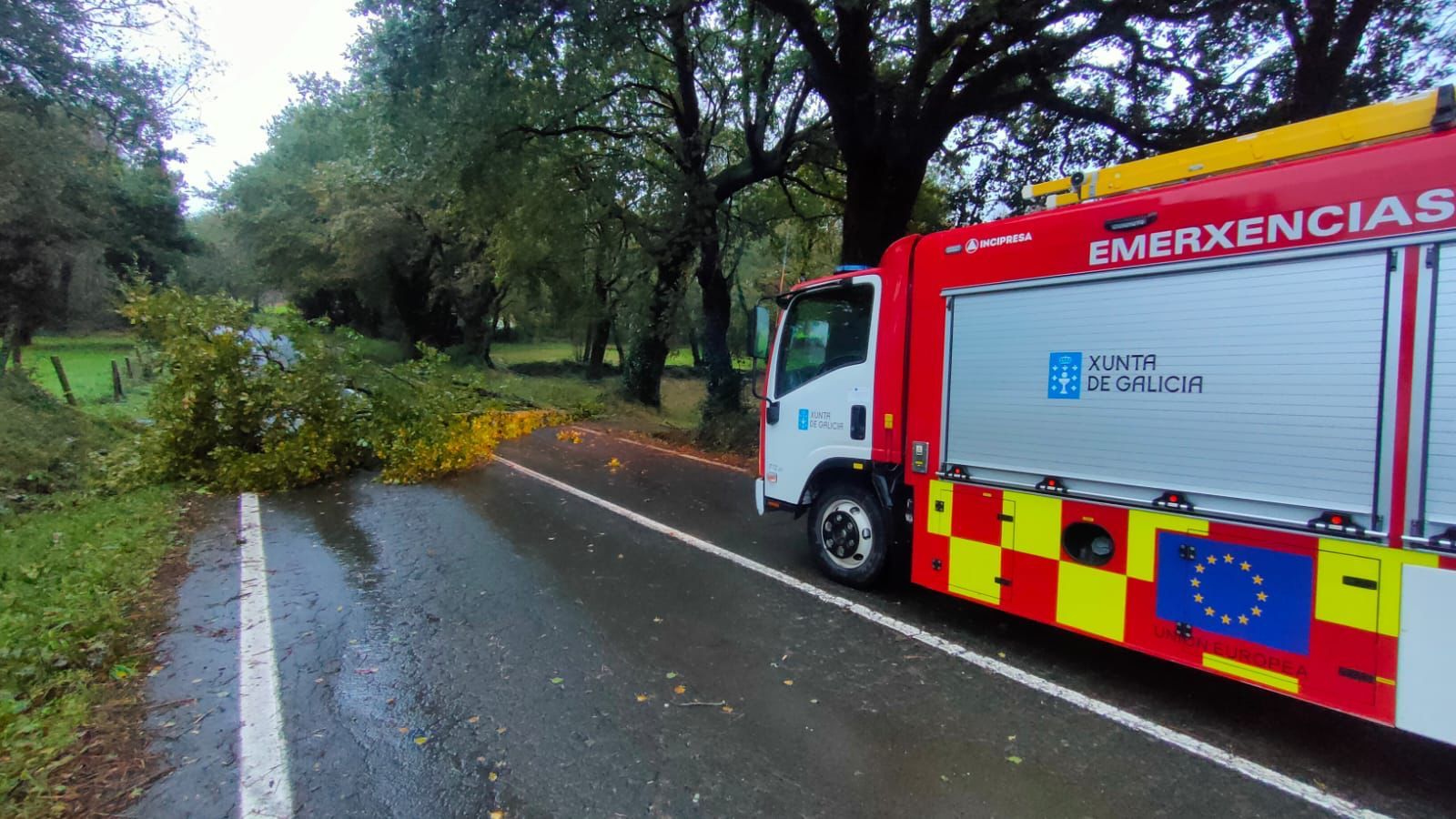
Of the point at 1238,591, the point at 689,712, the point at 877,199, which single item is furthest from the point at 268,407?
the point at 1238,591

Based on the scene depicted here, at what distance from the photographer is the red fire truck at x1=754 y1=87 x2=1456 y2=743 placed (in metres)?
2.87

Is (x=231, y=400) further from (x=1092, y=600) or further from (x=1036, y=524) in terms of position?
(x=1092, y=600)

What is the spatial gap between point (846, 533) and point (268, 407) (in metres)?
8.55

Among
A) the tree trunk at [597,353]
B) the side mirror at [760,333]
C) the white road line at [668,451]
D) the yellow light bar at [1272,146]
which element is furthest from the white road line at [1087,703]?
the tree trunk at [597,353]

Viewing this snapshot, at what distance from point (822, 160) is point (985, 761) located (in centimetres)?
1358

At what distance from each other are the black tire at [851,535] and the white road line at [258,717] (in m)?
3.78

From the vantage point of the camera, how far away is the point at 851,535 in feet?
17.9

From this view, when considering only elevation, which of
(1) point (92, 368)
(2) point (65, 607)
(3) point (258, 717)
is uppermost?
(1) point (92, 368)

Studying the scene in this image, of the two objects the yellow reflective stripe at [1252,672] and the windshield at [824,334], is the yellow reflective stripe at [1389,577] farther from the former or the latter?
the windshield at [824,334]

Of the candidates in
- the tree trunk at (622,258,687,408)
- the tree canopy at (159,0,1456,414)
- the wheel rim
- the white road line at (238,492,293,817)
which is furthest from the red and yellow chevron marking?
the tree trunk at (622,258,687,408)

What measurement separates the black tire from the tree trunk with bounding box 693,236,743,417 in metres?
8.42

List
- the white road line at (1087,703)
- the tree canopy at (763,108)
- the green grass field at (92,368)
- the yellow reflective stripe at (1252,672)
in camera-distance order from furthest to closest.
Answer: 1. the green grass field at (92,368)
2. the tree canopy at (763,108)
3. the yellow reflective stripe at (1252,672)
4. the white road line at (1087,703)

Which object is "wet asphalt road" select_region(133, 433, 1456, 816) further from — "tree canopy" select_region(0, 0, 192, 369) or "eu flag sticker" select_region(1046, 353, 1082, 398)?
"tree canopy" select_region(0, 0, 192, 369)

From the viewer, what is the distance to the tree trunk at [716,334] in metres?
14.3
